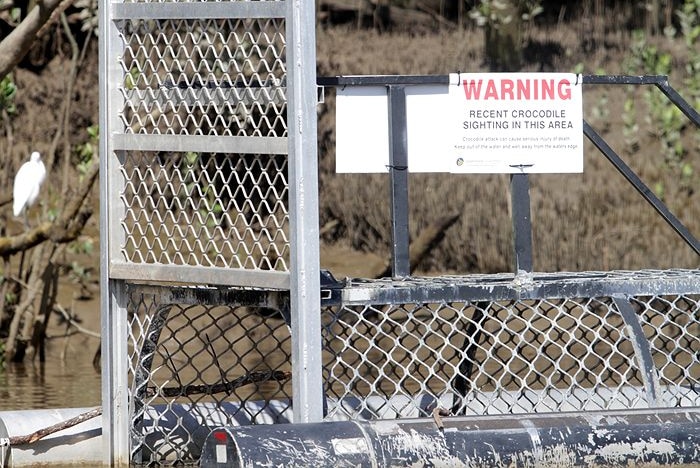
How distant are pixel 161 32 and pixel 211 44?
0.89 ft

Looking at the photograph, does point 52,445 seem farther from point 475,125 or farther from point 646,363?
point 646,363

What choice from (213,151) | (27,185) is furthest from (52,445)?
(27,185)

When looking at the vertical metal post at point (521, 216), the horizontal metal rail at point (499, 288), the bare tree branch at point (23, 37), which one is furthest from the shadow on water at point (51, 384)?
the vertical metal post at point (521, 216)

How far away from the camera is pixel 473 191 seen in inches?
559

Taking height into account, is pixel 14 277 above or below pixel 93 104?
below

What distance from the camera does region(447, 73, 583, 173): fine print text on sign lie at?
539cm

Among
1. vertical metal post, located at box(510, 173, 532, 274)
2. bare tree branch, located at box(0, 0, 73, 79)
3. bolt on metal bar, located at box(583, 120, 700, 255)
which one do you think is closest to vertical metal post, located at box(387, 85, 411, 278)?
vertical metal post, located at box(510, 173, 532, 274)

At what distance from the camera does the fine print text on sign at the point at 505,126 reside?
5391 mm

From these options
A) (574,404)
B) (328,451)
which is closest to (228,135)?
(328,451)

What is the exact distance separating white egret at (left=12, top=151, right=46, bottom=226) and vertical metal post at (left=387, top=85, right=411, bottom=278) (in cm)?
520

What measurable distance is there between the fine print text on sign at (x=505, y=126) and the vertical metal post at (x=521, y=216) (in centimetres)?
6

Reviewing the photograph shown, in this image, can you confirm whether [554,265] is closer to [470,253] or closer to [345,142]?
[470,253]

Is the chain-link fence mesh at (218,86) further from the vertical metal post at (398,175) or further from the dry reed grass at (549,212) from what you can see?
→ the dry reed grass at (549,212)

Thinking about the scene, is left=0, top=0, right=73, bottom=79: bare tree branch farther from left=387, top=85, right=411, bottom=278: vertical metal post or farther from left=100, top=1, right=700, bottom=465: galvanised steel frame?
left=387, top=85, right=411, bottom=278: vertical metal post
